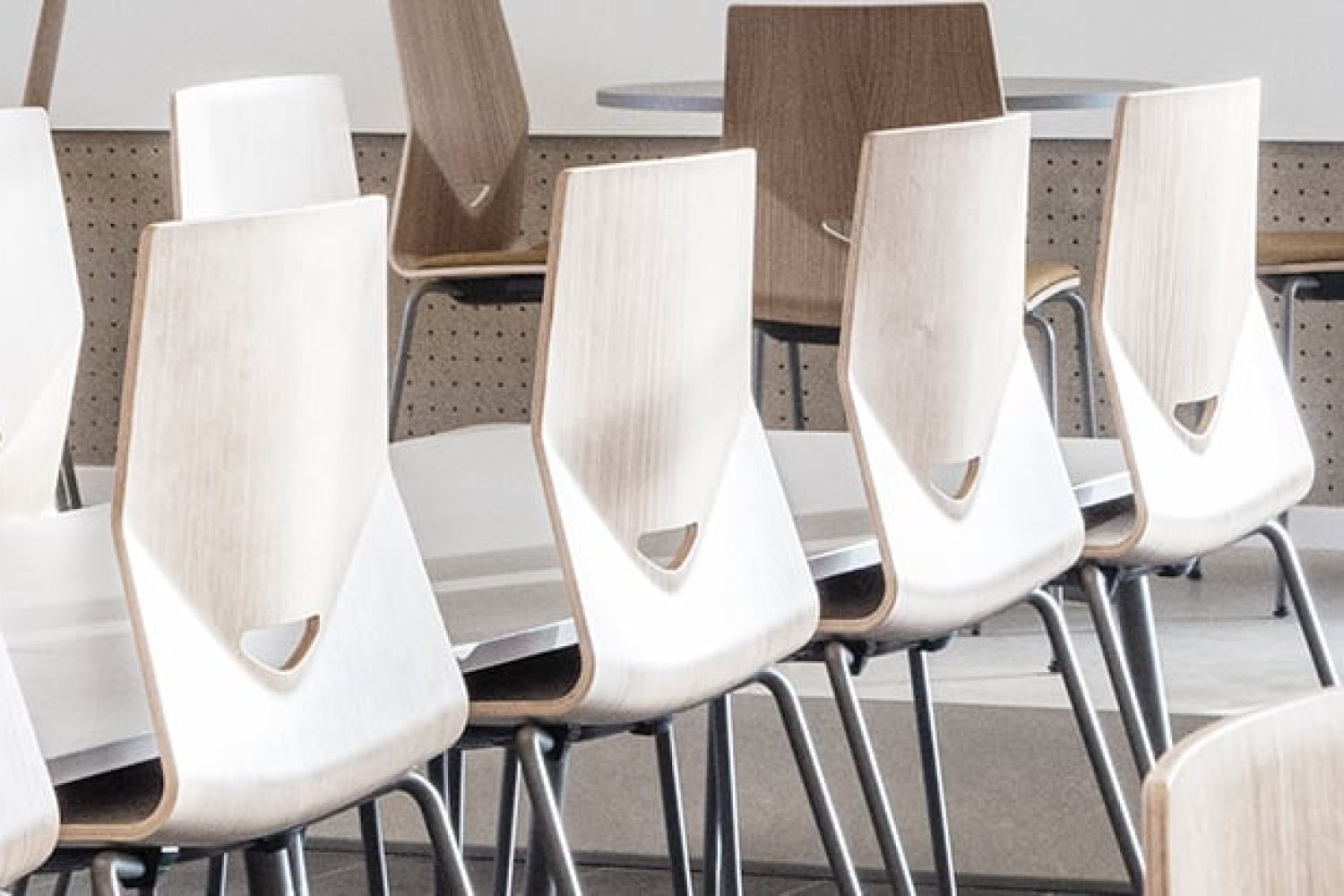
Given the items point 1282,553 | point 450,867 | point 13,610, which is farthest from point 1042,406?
point 13,610

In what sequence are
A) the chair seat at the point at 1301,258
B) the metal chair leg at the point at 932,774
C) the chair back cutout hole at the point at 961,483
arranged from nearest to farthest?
1. the chair back cutout hole at the point at 961,483
2. the metal chair leg at the point at 932,774
3. the chair seat at the point at 1301,258

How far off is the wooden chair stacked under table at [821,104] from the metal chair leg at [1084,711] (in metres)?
1.27

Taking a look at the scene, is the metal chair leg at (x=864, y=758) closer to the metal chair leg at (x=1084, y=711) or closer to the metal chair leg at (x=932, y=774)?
the metal chair leg at (x=1084, y=711)

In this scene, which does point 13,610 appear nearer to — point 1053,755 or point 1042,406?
point 1042,406

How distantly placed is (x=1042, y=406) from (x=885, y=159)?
43 cm

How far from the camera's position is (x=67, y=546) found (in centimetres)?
217

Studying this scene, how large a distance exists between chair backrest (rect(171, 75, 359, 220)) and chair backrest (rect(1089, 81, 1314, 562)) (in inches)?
36.2

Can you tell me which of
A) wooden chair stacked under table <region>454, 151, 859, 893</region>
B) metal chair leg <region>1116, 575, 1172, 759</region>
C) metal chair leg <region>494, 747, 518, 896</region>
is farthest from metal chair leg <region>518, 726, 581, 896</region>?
metal chair leg <region>1116, 575, 1172, 759</region>

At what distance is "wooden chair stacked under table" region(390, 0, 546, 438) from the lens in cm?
452

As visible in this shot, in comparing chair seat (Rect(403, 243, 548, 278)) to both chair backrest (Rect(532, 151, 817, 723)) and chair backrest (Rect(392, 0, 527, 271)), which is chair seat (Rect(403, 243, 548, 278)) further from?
chair backrest (Rect(532, 151, 817, 723))

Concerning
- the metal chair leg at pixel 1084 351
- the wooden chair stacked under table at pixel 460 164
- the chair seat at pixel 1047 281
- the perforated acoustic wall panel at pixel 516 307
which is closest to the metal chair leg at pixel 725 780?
the chair seat at pixel 1047 281

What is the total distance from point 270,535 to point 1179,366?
1.33m

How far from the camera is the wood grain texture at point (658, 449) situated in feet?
6.64

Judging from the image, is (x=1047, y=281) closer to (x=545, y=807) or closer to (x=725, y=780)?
(x=725, y=780)
